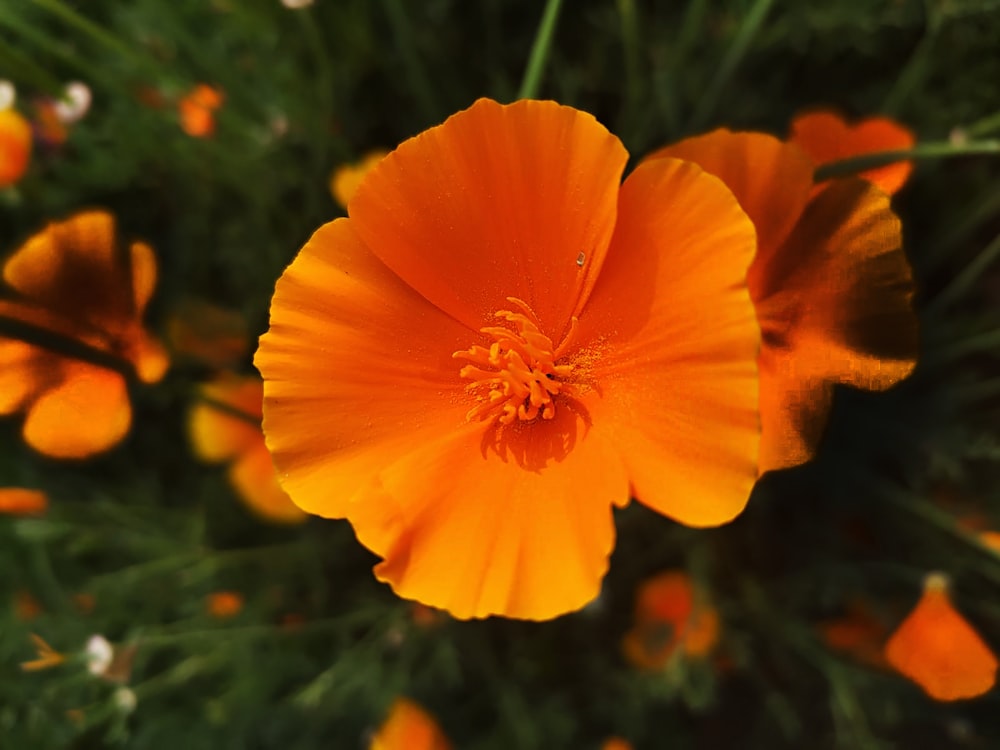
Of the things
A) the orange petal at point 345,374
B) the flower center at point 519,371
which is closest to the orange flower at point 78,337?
the orange petal at point 345,374

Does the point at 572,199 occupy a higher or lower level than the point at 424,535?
higher

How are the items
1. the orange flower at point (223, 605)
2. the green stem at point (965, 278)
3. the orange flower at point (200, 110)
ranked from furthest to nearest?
the orange flower at point (223, 605)
the orange flower at point (200, 110)
the green stem at point (965, 278)

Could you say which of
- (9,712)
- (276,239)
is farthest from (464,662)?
(276,239)

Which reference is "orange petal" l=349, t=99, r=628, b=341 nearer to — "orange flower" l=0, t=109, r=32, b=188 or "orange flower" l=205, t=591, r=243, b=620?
"orange flower" l=0, t=109, r=32, b=188

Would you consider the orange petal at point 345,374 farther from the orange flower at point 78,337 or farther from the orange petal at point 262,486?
the orange petal at point 262,486

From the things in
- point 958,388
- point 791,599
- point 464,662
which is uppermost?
point 958,388

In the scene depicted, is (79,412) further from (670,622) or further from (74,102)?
(670,622)

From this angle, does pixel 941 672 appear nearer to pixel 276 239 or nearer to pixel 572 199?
pixel 572 199

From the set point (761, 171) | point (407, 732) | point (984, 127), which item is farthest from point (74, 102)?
point (984, 127)
